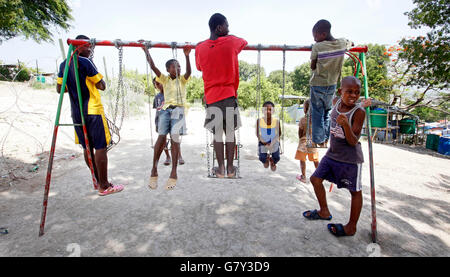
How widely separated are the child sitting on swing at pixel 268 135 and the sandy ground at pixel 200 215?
1.44 ft

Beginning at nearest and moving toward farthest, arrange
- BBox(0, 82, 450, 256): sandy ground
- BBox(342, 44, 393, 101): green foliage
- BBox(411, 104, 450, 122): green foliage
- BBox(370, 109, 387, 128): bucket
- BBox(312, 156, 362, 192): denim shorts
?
BBox(0, 82, 450, 256): sandy ground
BBox(312, 156, 362, 192): denim shorts
BBox(370, 109, 387, 128): bucket
BBox(342, 44, 393, 101): green foliage
BBox(411, 104, 450, 122): green foliage

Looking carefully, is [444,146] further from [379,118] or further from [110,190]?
[110,190]

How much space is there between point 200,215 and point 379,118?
14.7 m

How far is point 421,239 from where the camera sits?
267cm

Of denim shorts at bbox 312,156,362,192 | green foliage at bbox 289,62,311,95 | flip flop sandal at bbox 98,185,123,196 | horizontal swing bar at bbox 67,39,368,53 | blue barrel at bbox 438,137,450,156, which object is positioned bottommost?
blue barrel at bbox 438,137,450,156

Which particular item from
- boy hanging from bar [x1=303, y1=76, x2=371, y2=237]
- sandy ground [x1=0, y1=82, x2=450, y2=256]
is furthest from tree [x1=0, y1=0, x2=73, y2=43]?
boy hanging from bar [x1=303, y1=76, x2=371, y2=237]

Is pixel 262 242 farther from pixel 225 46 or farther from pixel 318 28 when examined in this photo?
pixel 318 28

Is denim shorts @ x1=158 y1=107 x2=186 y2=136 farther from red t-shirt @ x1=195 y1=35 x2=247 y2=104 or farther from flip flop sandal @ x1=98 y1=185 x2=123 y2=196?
flip flop sandal @ x1=98 y1=185 x2=123 y2=196

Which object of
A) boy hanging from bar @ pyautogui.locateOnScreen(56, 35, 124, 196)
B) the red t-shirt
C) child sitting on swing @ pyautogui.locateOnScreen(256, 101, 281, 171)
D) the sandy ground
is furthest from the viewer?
child sitting on swing @ pyautogui.locateOnScreen(256, 101, 281, 171)

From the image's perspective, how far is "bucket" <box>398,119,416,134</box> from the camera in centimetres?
1348

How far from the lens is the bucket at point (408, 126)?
1348 centimetres
